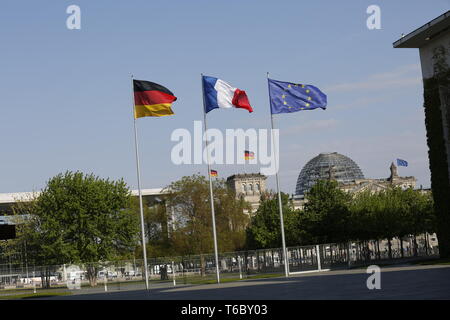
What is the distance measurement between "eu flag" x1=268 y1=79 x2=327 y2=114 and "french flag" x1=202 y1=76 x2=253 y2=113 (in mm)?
2069

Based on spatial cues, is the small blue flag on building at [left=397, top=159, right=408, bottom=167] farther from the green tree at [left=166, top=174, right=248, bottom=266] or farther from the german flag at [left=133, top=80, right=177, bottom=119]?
the german flag at [left=133, top=80, right=177, bottom=119]

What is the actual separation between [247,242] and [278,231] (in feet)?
15.4

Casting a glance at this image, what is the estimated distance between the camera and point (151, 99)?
43125 mm

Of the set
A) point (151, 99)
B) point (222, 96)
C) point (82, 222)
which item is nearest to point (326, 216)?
point (82, 222)

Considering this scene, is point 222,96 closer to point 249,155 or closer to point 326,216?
point 249,155

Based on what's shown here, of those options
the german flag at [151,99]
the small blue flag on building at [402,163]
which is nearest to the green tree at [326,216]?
the german flag at [151,99]

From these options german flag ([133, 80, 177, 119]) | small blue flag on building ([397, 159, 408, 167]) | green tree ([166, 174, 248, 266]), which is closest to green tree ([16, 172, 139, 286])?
green tree ([166, 174, 248, 266])

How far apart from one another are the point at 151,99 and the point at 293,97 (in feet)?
28.8

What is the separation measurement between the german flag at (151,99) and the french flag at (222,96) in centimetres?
265

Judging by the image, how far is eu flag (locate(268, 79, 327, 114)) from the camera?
43.5 m

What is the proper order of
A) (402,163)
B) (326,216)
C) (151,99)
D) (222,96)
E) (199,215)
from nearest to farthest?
(151,99) → (222,96) → (326,216) → (199,215) → (402,163)

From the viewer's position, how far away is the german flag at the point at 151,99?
42969 mm
